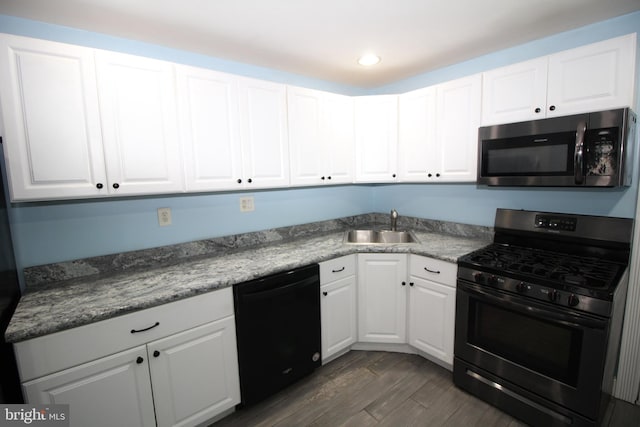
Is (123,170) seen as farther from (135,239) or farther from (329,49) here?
(329,49)

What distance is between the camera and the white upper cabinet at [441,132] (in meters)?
2.20

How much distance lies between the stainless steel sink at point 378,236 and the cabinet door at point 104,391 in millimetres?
1827

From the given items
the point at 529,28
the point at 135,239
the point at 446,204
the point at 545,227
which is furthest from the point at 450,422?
the point at 529,28

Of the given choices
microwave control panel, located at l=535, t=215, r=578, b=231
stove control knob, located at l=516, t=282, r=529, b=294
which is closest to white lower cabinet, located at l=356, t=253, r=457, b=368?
stove control knob, located at l=516, t=282, r=529, b=294

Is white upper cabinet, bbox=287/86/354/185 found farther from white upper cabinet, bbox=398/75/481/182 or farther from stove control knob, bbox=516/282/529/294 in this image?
stove control knob, bbox=516/282/529/294

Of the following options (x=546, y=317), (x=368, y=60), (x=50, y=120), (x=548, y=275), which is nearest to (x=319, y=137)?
(x=368, y=60)

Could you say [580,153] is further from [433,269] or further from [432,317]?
[432,317]

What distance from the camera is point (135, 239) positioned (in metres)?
1.97

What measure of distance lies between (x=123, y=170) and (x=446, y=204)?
259cm

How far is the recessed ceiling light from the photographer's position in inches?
90.2

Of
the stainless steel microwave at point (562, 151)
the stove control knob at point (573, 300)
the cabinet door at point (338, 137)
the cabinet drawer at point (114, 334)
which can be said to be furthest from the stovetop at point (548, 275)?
the cabinet drawer at point (114, 334)

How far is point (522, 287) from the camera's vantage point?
1.65 m

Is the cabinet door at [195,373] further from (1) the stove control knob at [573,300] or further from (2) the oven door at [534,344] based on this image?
(1) the stove control knob at [573,300]

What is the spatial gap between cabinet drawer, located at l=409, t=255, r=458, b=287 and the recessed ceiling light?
1.62m
